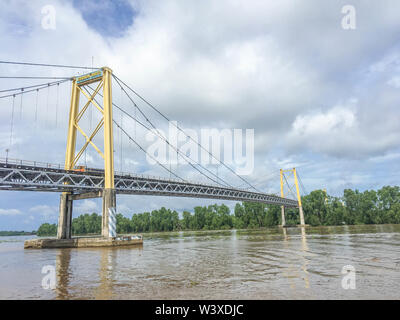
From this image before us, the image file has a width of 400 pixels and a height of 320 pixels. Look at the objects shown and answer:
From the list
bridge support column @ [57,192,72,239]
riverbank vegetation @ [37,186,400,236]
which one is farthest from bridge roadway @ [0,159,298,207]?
riverbank vegetation @ [37,186,400,236]

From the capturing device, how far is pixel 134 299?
9102mm

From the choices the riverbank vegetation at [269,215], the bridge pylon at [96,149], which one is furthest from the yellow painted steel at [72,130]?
the riverbank vegetation at [269,215]

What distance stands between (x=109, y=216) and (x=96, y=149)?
407 inches

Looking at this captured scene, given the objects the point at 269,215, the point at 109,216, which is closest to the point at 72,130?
the point at 109,216

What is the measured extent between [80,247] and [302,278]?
31.4 m

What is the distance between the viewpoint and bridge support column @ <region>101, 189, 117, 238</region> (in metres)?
36.4

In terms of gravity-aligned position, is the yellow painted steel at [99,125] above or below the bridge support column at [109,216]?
above

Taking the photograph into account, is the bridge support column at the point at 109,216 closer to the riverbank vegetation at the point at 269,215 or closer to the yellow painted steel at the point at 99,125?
the yellow painted steel at the point at 99,125

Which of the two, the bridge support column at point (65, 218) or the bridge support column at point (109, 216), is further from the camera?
the bridge support column at point (65, 218)

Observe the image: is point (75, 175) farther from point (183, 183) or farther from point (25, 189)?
point (183, 183)

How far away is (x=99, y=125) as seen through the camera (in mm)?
43125

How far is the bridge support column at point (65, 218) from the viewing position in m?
40.5
